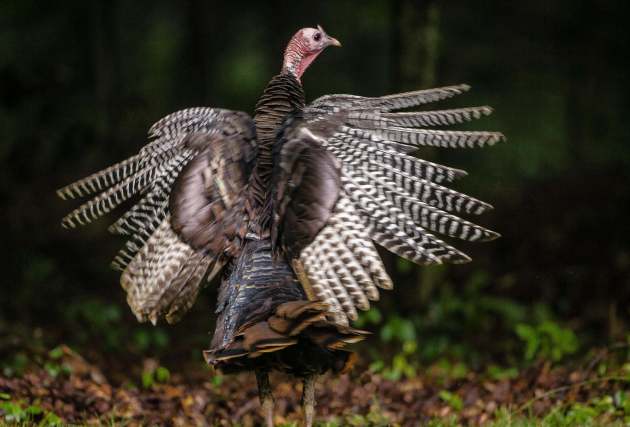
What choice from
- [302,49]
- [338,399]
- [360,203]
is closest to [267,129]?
[360,203]

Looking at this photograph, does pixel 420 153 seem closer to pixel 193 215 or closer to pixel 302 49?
pixel 302 49

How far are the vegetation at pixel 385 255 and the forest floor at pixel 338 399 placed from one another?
0.02 m

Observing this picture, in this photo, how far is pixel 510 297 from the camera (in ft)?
34.8

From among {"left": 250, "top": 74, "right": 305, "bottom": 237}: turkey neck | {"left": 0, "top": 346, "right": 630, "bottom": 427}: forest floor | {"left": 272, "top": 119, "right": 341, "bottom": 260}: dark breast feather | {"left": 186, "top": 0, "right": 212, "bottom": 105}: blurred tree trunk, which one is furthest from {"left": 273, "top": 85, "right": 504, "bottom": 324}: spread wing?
{"left": 186, "top": 0, "right": 212, "bottom": 105}: blurred tree trunk

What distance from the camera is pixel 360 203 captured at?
4.77 metres

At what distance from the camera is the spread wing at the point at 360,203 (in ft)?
15.4

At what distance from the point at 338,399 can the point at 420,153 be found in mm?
3260

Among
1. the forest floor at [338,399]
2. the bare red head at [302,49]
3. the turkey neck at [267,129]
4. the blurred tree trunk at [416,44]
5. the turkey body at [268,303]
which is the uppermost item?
the blurred tree trunk at [416,44]

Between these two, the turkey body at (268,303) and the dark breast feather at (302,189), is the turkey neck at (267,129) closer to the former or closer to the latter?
the turkey body at (268,303)

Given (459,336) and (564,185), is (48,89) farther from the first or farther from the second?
(564,185)

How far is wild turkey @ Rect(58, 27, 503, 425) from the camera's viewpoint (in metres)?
4.64

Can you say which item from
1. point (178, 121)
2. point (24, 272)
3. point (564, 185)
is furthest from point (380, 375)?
point (564, 185)

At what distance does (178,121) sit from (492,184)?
1111cm

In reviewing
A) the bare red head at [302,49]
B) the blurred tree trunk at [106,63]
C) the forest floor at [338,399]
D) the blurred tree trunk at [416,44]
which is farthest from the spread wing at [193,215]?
the blurred tree trunk at [106,63]
